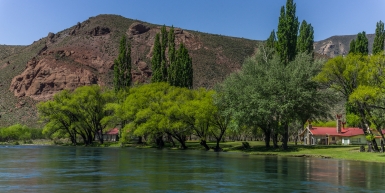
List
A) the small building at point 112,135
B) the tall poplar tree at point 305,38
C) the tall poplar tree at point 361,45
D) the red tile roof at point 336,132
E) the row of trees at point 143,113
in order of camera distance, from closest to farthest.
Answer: the tall poplar tree at point 361,45 < the row of trees at point 143,113 < the tall poplar tree at point 305,38 < the red tile roof at point 336,132 < the small building at point 112,135

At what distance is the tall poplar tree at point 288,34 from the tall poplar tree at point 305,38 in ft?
26.9

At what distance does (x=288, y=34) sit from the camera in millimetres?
79000

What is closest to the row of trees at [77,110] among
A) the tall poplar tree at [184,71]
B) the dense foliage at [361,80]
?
the tall poplar tree at [184,71]

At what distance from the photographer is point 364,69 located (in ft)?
206

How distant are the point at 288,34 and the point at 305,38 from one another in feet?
67.3

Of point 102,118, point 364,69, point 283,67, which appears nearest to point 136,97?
point 102,118

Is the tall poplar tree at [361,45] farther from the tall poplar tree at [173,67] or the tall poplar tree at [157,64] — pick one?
the tall poplar tree at [157,64]

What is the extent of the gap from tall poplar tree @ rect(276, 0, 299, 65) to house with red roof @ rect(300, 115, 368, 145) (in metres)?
49.2

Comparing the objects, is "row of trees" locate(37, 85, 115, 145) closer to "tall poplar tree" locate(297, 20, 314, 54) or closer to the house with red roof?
"tall poplar tree" locate(297, 20, 314, 54)

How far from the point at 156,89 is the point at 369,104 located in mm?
46542

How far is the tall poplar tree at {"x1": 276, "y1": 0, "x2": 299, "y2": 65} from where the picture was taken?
78.5 meters

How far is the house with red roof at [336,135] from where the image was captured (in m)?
122

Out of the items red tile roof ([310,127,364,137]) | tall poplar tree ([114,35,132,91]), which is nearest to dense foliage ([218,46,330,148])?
tall poplar tree ([114,35,132,91])

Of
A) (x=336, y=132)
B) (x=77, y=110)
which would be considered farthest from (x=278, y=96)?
(x=336, y=132)
